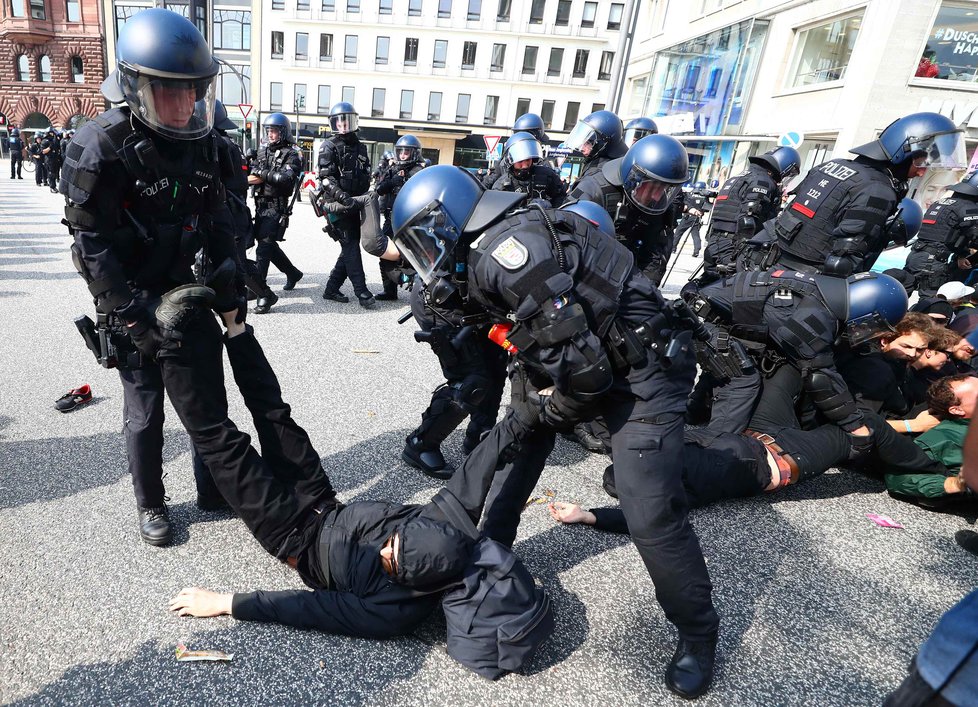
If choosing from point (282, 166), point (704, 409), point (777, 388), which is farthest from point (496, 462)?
point (282, 166)

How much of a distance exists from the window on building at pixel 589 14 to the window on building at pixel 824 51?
78.8ft

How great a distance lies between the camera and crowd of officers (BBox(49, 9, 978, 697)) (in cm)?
183

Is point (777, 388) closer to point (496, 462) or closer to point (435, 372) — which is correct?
point (496, 462)

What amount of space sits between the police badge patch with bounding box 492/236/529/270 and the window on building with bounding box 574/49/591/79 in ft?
129

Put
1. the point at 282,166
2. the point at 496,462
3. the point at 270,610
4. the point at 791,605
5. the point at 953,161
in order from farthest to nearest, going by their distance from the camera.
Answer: the point at 282,166 → the point at 953,161 → the point at 791,605 → the point at 496,462 → the point at 270,610

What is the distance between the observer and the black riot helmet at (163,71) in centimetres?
194

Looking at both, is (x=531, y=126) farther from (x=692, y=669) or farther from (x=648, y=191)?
(x=692, y=669)

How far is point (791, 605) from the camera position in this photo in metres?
2.42

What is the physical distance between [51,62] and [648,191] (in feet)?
152

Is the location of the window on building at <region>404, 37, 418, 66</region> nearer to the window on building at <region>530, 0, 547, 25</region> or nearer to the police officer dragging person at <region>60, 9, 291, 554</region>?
the window on building at <region>530, 0, 547, 25</region>

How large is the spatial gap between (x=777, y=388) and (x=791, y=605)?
4.25 feet

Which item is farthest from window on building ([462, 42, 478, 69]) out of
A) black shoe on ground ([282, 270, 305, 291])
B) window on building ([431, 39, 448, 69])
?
black shoe on ground ([282, 270, 305, 291])

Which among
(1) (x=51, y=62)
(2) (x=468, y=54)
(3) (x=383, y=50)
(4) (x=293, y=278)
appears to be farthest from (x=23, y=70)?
(4) (x=293, y=278)

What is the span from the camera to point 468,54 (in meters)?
36.3
